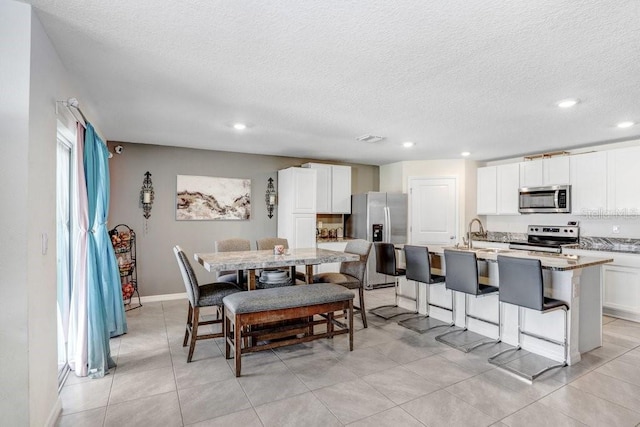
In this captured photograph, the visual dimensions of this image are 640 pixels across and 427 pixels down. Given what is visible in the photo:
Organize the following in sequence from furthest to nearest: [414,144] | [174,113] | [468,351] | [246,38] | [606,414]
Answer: [414,144] < [174,113] < [468,351] < [606,414] < [246,38]

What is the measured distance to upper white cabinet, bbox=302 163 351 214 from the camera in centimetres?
620

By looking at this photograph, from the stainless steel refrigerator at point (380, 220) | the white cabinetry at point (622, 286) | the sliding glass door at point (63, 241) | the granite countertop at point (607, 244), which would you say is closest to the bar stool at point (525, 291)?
the white cabinetry at point (622, 286)

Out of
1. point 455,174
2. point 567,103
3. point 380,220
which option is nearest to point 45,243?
point 567,103

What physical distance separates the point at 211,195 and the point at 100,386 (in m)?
3.32

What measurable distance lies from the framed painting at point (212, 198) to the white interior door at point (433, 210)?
9.92 ft

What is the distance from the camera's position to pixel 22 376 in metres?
1.74

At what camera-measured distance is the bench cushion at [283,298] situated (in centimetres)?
282

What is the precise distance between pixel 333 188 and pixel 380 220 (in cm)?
103

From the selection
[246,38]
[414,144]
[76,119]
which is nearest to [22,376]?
[76,119]

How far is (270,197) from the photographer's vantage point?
19.5 ft

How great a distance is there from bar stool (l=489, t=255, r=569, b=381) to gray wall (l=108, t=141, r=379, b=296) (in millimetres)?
3947

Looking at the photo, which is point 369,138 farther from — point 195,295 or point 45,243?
point 45,243

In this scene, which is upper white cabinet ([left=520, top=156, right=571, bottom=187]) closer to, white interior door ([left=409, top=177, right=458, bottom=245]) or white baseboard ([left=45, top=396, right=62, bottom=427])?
white interior door ([left=409, top=177, right=458, bottom=245])

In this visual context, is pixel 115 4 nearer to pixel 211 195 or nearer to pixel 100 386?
pixel 100 386
